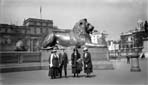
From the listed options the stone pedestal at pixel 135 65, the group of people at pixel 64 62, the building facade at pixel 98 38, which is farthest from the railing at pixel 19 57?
the stone pedestal at pixel 135 65

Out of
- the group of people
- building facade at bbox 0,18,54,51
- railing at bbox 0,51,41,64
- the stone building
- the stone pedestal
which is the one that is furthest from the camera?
building facade at bbox 0,18,54,51

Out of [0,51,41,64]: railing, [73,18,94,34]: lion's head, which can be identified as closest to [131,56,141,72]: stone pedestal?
[73,18,94,34]: lion's head

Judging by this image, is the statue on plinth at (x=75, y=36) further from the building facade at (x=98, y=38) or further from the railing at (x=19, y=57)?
the railing at (x=19, y=57)

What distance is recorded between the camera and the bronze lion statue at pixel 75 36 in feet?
28.1

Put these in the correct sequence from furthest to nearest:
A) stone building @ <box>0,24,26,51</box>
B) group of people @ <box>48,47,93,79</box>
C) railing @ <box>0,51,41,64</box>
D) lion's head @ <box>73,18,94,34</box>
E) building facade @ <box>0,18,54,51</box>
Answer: lion's head @ <box>73,18,94,34</box>
building facade @ <box>0,18,54,51</box>
stone building @ <box>0,24,26,51</box>
railing @ <box>0,51,41,64</box>
group of people @ <box>48,47,93,79</box>

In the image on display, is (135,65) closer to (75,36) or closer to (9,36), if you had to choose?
(75,36)

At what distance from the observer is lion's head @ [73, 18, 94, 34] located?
8522 millimetres

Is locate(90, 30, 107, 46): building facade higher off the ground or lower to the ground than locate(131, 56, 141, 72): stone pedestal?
higher

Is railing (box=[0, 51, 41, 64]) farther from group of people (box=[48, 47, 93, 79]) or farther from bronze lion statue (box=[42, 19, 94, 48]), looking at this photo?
group of people (box=[48, 47, 93, 79])

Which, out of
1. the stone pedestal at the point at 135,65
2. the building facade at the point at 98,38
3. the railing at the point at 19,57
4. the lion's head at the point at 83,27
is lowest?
the stone pedestal at the point at 135,65

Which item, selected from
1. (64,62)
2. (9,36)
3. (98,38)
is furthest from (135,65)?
(9,36)

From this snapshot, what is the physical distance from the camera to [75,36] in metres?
8.78

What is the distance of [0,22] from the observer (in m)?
6.98

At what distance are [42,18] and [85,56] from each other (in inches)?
104
